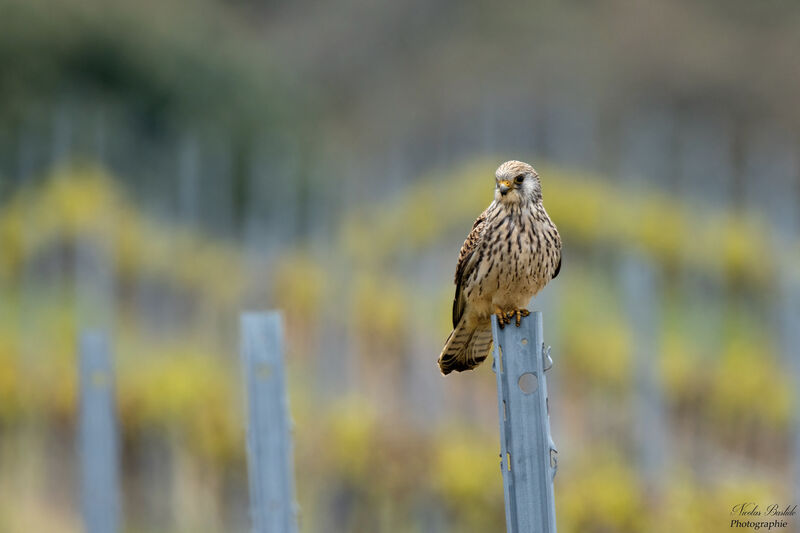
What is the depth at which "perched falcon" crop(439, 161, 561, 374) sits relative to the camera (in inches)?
105

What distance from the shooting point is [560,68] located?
31.8 ft

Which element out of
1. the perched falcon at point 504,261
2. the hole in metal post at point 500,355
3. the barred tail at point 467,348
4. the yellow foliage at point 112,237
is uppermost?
the yellow foliage at point 112,237

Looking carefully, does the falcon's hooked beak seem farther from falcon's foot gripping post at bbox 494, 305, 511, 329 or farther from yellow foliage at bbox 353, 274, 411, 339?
yellow foliage at bbox 353, 274, 411, 339

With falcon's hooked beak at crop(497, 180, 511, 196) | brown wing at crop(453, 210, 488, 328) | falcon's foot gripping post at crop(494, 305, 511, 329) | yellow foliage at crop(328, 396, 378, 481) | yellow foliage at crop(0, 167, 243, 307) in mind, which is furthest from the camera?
yellow foliage at crop(0, 167, 243, 307)

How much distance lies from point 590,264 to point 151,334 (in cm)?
316

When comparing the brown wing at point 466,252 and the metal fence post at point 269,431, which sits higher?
the brown wing at point 466,252

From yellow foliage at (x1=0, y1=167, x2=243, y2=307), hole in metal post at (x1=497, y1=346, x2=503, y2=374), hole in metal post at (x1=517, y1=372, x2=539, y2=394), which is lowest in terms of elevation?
hole in metal post at (x1=517, y1=372, x2=539, y2=394)

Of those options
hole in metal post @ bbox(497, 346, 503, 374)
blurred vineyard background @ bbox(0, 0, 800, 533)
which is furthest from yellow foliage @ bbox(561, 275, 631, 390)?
hole in metal post @ bbox(497, 346, 503, 374)

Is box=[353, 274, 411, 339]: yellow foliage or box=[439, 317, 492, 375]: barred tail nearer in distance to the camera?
box=[439, 317, 492, 375]: barred tail

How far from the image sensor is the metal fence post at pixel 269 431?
8.24 ft

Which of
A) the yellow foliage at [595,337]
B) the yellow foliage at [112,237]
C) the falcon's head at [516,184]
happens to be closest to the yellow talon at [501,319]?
the falcon's head at [516,184]

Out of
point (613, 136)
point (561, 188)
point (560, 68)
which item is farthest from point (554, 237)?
point (560, 68)

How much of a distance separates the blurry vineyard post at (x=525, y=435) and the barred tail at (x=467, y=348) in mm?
732

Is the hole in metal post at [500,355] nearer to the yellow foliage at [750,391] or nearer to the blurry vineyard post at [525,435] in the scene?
the blurry vineyard post at [525,435]
